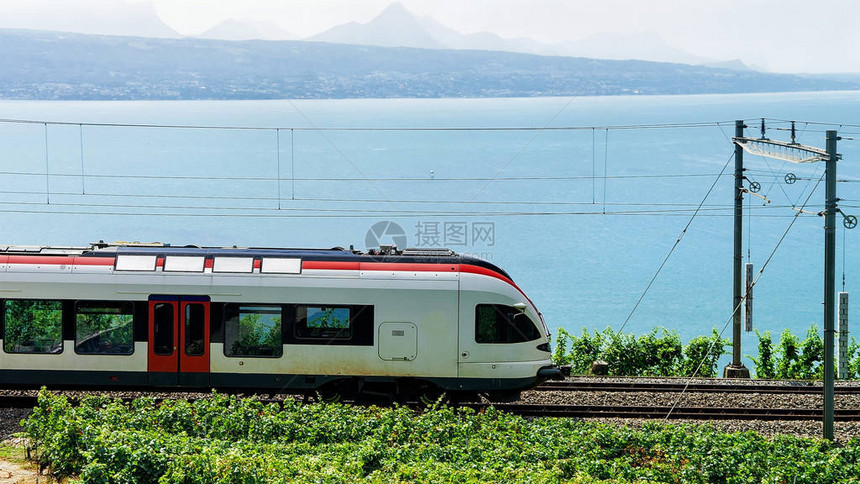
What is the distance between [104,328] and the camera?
17.9m

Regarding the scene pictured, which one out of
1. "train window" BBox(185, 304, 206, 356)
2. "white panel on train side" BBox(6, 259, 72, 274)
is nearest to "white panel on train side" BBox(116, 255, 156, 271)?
"white panel on train side" BBox(6, 259, 72, 274)

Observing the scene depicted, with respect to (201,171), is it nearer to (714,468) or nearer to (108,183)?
(108,183)

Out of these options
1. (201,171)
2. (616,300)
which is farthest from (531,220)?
(201,171)

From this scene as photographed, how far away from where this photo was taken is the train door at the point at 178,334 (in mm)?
17750

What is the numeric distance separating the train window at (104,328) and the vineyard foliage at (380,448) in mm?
1739

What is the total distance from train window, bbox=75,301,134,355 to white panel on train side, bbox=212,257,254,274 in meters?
1.80

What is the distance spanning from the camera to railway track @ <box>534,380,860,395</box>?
21.1m

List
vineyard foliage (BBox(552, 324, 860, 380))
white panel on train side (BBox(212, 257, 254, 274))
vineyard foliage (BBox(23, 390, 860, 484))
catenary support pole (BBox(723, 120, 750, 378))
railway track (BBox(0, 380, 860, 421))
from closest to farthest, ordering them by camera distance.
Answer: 1. vineyard foliage (BBox(23, 390, 860, 484))
2. white panel on train side (BBox(212, 257, 254, 274))
3. railway track (BBox(0, 380, 860, 421))
4. catenary support pole (BBox(723, 120, 750, 378))
5. vineyard foliage (BBox(552, 324, 860, 380))

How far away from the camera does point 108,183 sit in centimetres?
13938

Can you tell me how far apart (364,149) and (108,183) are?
4722 centimetres

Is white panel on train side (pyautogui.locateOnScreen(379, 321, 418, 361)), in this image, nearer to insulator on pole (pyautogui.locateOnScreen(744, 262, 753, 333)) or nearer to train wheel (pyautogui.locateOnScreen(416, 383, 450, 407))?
train wheel (pyautogui.locateOnScreen(416, 383, 450, 407))

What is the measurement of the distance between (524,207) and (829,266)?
324 ft

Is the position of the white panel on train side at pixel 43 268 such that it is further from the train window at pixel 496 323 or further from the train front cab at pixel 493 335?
the train window at pixel 496 323

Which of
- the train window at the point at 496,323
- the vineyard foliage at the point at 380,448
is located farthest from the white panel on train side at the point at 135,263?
the train window at the point at 496,323
